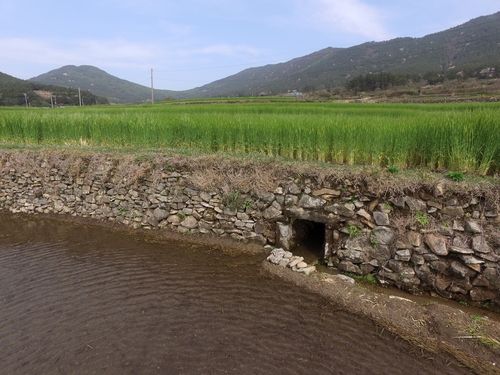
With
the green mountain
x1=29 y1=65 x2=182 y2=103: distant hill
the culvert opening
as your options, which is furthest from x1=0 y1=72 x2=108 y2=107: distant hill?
x1=29 y1=65 x2=182 y2=103: distant hill

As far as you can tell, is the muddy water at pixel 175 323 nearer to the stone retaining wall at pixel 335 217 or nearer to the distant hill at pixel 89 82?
the stone retaining wall at pixel 335 217

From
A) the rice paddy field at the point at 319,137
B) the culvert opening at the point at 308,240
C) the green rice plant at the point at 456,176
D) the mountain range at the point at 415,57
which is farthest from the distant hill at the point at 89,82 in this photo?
the green rice plant at the point at 456,176

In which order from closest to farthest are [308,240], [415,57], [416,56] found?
1. [308,240]
2. [415,57]
3. [416,56]

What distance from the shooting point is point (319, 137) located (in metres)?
6.91

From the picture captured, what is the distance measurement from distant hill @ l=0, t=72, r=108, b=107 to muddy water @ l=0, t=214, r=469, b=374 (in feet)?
205

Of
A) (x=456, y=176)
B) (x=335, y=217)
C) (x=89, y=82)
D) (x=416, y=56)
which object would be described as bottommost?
(x=335, y=217)

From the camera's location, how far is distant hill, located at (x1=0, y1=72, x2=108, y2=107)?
5619cm

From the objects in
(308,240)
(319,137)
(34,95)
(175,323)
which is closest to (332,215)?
(308,240)

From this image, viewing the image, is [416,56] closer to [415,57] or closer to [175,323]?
[415,57]

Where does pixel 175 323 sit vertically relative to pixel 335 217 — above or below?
below

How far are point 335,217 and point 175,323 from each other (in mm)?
3367

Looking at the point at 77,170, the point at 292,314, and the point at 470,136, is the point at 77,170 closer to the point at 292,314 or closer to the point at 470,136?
the point at 292,314

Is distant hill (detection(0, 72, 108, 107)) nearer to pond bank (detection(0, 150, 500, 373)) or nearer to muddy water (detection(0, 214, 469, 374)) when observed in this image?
pond bank (detection(0, 150, 500, 373))

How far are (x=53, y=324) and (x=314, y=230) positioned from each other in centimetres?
534
